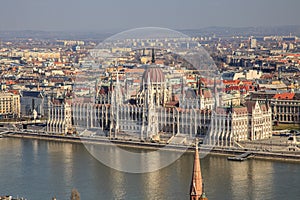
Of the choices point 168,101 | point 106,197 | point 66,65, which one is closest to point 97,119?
point 168,101

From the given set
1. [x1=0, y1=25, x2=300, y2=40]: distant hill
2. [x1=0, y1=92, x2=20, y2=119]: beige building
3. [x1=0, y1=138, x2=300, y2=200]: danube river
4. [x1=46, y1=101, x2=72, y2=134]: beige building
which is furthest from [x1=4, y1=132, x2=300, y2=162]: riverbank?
[x1=0, y1=25, x2=300, y2=40]: distant hill

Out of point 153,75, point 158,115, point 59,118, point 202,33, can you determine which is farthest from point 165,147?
point 202,33

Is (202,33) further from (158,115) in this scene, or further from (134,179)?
(134,179)

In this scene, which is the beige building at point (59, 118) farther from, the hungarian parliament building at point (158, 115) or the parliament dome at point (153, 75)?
the parliament dome at point (153, 75)

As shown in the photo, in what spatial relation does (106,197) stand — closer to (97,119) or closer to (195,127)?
(195,127)

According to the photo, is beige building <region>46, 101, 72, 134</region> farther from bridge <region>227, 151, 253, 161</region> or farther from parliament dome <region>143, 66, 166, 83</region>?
bridge <region>227, 151, 253, 161</region>

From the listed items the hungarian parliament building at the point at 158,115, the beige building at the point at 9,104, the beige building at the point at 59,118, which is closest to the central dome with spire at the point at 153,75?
the hungarian parliament building at the point at 158,115
